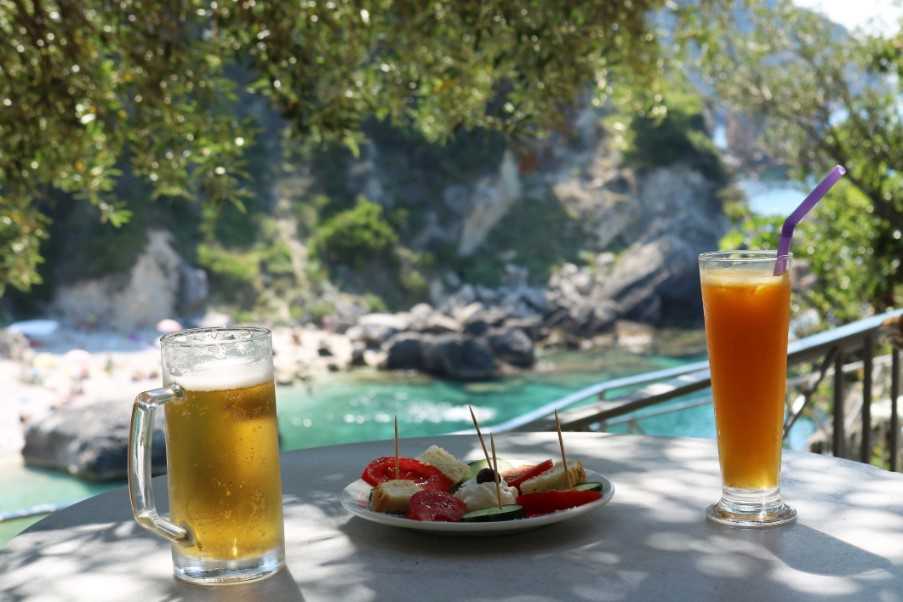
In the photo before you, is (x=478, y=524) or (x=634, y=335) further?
(x=634, y=335)

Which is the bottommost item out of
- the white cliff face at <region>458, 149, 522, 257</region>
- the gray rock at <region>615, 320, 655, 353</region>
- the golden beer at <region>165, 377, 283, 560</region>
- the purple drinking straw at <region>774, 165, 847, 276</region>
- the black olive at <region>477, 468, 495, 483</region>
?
the gray rock at <region>615, 320, 655, 353</region>

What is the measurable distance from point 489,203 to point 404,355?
5769 millimetres

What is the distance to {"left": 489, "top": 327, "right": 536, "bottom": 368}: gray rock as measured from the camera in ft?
50.2

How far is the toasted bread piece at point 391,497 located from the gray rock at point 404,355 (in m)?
14.2

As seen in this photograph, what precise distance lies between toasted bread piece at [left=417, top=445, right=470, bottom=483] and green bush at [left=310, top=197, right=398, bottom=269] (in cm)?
1767

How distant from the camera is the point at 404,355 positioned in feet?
50.0

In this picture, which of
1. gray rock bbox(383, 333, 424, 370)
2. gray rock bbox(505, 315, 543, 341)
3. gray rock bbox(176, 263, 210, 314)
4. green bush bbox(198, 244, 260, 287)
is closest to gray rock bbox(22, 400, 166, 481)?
gray rock bbox(383, 333, 424, 370)

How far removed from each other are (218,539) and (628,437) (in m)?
0.60

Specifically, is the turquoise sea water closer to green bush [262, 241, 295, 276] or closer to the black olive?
green bush [262, 241, 295, 276]

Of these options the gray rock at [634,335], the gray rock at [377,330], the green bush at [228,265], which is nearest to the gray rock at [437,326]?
the gray rock at [377,330]

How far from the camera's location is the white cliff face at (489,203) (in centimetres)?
1989

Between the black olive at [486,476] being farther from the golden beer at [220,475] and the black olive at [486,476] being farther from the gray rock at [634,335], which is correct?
the gray rock at [634,335]

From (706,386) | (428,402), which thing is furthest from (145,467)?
(428,402)

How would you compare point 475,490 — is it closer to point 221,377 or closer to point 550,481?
point 550,481
